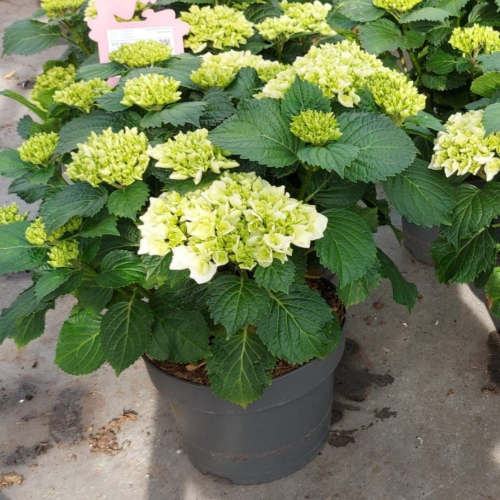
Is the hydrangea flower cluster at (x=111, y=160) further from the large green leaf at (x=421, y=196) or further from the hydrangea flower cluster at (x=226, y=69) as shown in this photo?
the large green leaf at (x=421, y=196)

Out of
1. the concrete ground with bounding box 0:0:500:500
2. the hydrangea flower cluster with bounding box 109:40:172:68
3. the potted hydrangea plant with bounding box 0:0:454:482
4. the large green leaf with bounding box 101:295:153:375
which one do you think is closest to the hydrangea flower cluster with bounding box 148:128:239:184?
the potted hydrangea plant with bounding box 0:0:454:482

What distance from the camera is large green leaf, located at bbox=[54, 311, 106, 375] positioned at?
1.53 metres

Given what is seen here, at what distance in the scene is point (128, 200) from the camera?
131 centimetres

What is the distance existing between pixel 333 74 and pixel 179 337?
2.38 feet

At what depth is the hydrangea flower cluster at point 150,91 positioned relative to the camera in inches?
57.0

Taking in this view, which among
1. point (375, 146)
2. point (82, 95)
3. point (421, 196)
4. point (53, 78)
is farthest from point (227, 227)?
point (53, 78)

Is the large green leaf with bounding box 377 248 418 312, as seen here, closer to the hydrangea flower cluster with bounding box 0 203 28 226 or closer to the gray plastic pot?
the gray plastic pot

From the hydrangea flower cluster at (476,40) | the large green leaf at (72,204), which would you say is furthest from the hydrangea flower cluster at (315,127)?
the hydrangea flower cluster at (476,40)

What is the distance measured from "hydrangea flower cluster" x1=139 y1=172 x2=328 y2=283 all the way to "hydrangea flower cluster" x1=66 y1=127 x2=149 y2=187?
0.11 m

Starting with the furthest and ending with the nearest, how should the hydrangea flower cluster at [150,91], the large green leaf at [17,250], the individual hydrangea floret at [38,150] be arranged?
the individual hydrangea floret at [38,150], the hydrangea flower cluster at [150,91], the large green leaf at [17,250]

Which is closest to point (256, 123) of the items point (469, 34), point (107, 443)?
point (469, 34)

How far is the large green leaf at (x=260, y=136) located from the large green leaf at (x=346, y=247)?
19 cm

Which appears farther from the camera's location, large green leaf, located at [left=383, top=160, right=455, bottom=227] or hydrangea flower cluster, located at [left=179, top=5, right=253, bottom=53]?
hydrangea flower cluster, located at [left=179, top=5, right=253, bottom=53]

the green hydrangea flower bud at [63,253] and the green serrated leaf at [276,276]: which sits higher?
the green serrated leaf at [276,276]
